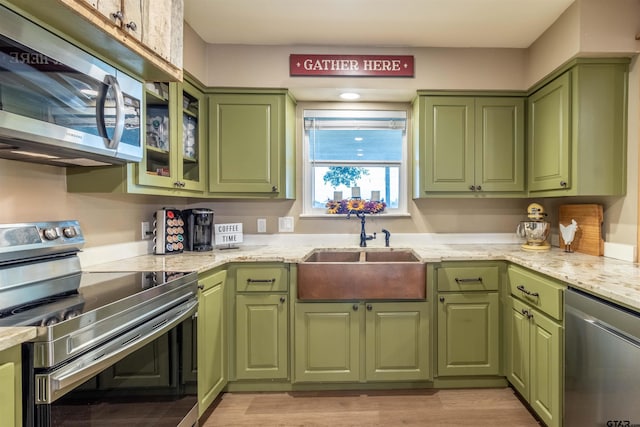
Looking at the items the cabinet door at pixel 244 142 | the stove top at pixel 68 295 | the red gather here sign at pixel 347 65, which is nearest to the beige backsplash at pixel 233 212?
the stove top at pixel 68 295

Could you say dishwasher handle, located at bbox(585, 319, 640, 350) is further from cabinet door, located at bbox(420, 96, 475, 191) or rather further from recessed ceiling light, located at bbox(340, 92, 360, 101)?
recessed ceiling light, located at bbox(340, 92, 360, 101)

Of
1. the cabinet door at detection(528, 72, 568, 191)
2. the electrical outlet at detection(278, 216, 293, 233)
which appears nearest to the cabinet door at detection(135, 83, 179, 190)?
the electrical outlet at detection(278, 216, 293, 233)

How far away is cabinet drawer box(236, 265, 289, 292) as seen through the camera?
7.14 feet

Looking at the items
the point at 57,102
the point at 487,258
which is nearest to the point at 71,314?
the point at 57,102

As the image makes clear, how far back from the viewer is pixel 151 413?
1.36m

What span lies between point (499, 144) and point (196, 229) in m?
2.38

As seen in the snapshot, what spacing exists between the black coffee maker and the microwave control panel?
8 centimetres

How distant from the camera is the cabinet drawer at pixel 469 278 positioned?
7.22 feet

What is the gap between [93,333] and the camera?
1.08m

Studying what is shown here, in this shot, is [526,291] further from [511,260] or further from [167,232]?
[167,232]

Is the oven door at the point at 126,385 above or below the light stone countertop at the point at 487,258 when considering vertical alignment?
below

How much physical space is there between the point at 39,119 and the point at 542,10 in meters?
2.75

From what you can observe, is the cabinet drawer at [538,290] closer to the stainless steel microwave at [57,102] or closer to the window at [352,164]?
the window at [352,164]

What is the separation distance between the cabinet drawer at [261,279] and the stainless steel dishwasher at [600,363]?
1532 millimetres
